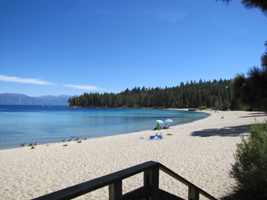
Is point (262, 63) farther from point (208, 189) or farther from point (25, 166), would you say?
point (25, 166)

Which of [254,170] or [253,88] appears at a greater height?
[253,88]

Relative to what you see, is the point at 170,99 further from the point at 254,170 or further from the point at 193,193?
the point at 193,193

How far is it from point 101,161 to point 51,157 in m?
3.18

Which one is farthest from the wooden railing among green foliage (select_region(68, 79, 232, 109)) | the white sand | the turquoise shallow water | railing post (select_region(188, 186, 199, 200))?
green foliage (select_region(68, 79, 232, 109))

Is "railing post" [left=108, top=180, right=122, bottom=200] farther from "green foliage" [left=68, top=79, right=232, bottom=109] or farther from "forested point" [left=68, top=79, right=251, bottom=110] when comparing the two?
"green foliage" [left=68, top=79, right=232, bottom=109]

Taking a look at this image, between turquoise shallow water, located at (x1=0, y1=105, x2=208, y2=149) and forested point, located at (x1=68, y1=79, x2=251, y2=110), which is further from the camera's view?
forested point, located at (x1=68, y1=79, x2=251, y2=110)

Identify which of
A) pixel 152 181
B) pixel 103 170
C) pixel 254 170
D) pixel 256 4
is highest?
pixel 256 4

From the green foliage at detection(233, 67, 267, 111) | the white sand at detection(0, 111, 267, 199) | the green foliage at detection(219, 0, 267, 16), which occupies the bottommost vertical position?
the white sand at detection(0, 111, 267, 199)

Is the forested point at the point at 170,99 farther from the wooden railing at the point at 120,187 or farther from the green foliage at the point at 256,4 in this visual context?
the wooden railing at the point at 120,187

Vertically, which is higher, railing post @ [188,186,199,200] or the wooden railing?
the wooden railing

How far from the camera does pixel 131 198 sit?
1.61 m

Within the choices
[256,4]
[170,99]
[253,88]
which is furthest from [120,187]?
[170,99]

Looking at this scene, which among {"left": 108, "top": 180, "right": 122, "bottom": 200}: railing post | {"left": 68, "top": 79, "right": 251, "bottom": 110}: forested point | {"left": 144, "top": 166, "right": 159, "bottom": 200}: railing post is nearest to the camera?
{"left": 108, "top": 180, "right": 122, "bottom": 200}: railing post

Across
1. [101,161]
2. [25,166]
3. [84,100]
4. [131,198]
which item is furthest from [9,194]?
[84,100]
